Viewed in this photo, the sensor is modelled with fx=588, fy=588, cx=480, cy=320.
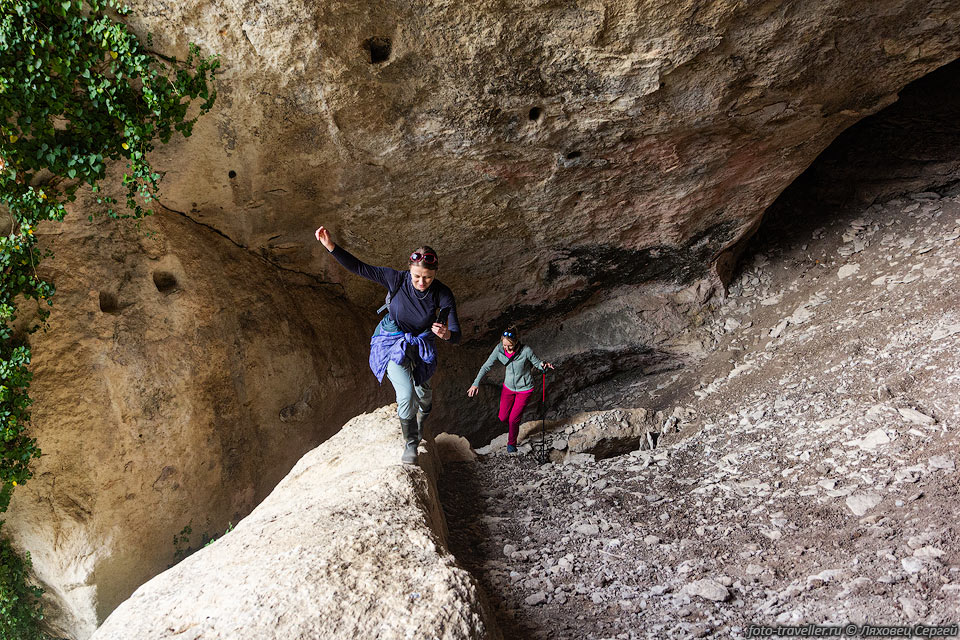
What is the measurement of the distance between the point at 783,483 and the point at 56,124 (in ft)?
18.3

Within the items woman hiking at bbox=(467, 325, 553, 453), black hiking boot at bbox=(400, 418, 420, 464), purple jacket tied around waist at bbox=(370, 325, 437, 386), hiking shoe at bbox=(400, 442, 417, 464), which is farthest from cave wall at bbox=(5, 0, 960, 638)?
hiking shoe at bbox=(400, 442, 417, 464)

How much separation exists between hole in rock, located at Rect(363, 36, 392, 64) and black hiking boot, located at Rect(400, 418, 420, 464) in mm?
2687

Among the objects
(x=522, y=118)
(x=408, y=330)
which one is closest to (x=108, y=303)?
(x=408, y=330)

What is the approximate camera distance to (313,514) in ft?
9.73

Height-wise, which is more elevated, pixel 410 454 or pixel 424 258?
pixel 424 258

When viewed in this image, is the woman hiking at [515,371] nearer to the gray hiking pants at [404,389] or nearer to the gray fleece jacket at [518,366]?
the gray fleece jacket at [518,366]

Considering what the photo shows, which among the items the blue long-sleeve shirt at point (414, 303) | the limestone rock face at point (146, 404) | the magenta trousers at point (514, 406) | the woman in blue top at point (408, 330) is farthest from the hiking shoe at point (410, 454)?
the limestone rock face at point (146, 404)

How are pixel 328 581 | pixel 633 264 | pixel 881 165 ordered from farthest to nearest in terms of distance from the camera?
pixel 633 264 → pixel 881 165 → pixel 328 581

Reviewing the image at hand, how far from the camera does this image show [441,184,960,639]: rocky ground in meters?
2.44

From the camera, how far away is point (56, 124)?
4379 mm

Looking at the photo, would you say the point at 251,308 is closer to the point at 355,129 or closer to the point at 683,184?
the point at 355,129

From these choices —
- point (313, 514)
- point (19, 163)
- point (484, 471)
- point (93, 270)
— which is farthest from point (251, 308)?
point (313, 514)

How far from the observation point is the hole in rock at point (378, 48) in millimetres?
4305

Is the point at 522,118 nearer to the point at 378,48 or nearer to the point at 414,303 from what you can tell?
the point at 378,48
